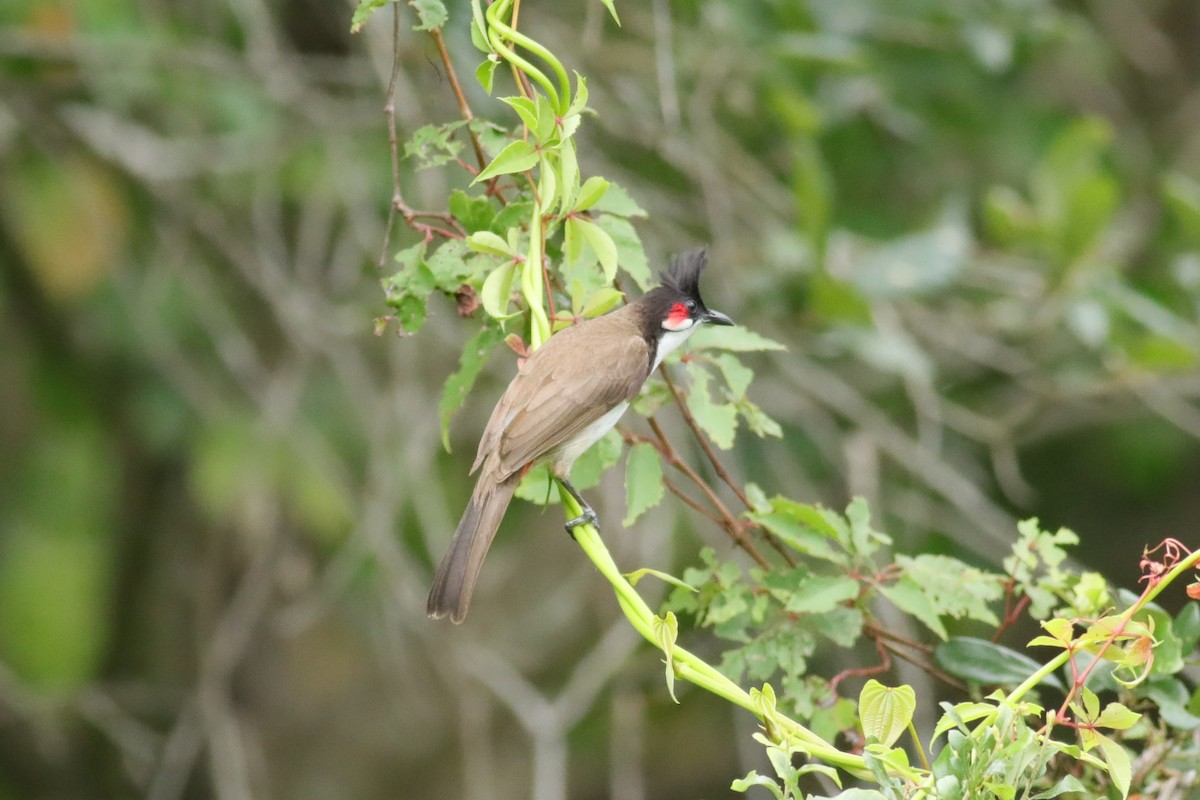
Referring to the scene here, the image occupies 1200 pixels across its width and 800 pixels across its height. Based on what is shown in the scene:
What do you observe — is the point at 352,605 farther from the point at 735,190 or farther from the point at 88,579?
the point at 735,190

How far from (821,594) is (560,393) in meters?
0.61

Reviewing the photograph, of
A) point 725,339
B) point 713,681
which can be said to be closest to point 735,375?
point 725,339

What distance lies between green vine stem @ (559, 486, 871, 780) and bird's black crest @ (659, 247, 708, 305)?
0.83 m

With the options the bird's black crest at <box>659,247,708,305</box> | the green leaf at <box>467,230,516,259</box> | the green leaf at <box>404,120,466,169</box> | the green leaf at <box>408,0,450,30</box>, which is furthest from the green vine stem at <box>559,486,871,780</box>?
the bird's black crest at <box>659,247,708,305</box>

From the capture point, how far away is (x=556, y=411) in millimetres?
2229

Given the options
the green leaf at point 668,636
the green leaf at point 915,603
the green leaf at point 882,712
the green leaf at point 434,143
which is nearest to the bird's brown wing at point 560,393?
the green leaf at point 434,143

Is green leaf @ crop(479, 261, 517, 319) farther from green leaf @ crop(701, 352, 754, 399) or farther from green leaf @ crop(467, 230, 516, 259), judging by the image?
green leaf @ crop(701, 352, 754, 399)

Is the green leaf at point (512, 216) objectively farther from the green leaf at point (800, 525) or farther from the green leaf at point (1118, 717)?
the green leaf at point (1118, 717)

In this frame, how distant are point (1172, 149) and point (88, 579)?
190 inches

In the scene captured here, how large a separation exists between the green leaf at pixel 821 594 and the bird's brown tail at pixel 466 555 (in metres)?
0.45

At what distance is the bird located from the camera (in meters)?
2.12

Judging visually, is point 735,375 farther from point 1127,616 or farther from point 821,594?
point 1127,616

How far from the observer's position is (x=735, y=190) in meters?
4.61

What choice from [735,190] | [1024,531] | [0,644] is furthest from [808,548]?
[0,644]
